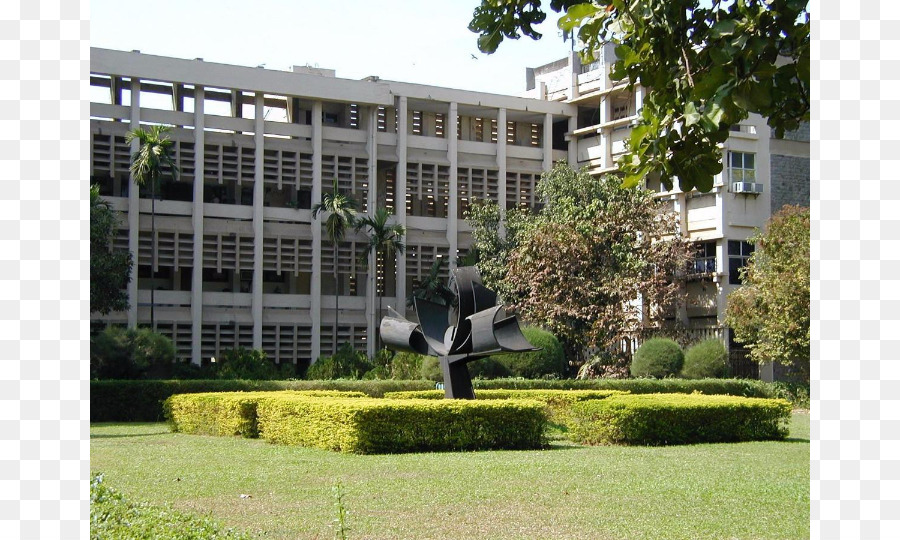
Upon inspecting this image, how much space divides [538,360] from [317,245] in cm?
1105

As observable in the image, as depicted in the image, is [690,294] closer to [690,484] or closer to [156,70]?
[156,70]

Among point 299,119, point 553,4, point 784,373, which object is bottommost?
point 784,373

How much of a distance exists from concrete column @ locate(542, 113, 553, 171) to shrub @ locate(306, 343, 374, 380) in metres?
12.3

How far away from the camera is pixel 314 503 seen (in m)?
9.95

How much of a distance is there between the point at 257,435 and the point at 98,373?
12.6 meters

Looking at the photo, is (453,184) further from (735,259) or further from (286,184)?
(735,259)

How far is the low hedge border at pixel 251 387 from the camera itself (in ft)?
84.6

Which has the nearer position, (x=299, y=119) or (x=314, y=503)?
(x=314, y=503)

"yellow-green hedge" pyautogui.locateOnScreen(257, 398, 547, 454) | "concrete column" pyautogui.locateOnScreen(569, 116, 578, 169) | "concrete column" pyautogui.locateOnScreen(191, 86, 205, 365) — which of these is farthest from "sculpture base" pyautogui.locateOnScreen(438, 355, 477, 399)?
"concrete column" pyautogui.locateOnScreen(569, 116, 578, 169)

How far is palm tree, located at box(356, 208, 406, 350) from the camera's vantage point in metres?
37.5

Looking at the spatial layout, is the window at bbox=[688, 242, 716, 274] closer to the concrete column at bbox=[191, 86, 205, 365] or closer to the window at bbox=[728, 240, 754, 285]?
the window at bbox=[728, 240, 754, 285]

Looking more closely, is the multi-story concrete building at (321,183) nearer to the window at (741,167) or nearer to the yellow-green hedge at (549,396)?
the window at (741,167)

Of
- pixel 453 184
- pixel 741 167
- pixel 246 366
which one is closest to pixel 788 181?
pixel 741 167
